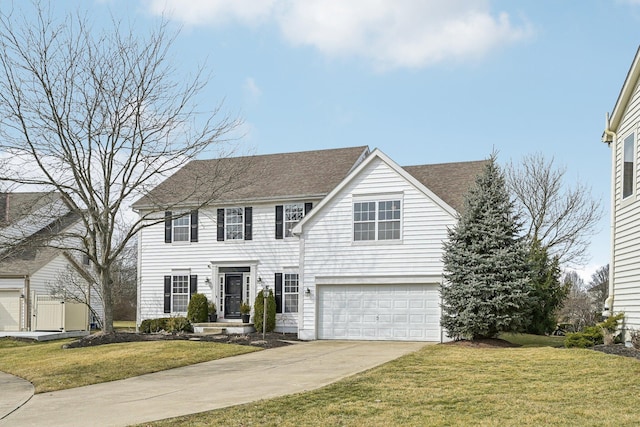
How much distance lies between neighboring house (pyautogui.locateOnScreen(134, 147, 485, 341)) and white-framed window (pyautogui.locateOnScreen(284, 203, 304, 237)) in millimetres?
44

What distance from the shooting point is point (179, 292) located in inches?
1155

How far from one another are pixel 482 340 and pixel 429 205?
5.11 meters

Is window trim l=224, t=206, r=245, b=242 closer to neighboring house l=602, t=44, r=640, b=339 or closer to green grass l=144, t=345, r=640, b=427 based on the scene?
neighboring house l=602, t=44, r=640, b=339

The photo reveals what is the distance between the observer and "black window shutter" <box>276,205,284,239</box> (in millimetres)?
27719

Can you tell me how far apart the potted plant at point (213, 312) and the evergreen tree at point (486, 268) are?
1091 cm

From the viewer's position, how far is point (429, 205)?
23125 millimetres

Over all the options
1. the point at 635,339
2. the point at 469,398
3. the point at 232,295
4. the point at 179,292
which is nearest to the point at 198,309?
the point at 232,295

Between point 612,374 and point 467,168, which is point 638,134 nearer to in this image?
point 612,374

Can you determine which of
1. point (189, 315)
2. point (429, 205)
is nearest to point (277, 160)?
point (189, 315)

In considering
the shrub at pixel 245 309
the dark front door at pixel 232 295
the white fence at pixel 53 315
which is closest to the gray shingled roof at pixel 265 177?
the dark front door at pixel 232 295

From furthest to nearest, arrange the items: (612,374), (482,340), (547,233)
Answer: (547,233)
(482,340)
(612,374)

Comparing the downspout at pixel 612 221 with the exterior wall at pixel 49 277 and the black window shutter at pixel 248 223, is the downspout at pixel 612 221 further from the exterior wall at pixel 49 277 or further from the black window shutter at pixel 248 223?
the exterior wall at pixel 49 277

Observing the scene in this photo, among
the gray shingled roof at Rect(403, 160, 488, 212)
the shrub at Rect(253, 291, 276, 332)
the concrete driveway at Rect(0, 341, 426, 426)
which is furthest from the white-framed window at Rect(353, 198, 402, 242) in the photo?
the concrete driveway at Rect(0, 341, 426, 426)

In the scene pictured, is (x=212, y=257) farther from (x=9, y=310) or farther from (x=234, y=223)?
(x=9, y=310)
